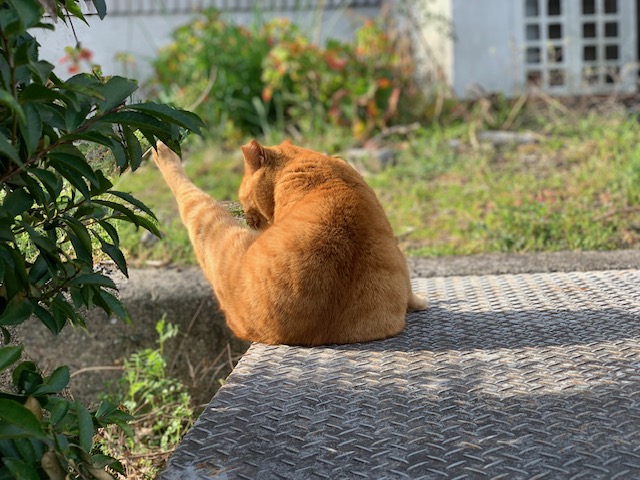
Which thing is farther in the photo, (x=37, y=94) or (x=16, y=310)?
(x=16, y=310)

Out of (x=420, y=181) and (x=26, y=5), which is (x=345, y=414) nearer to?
(x=26, y=5)

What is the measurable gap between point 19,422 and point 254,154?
166 cm

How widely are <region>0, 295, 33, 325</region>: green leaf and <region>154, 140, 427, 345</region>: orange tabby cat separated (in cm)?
96

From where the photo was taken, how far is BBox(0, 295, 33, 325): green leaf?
161cm

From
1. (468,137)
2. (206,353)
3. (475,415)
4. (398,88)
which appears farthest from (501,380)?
(398,88)

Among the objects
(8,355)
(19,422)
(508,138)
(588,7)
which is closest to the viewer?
(19,422)

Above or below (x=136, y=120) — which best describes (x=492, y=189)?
below

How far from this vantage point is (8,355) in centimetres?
147

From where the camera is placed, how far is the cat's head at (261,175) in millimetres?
2904

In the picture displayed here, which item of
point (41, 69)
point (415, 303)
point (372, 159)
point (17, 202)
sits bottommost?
point (372, 159)

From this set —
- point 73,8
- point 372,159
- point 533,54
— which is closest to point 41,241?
point 73,8

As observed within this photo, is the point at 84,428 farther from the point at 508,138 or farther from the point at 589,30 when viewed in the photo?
the point at 589,30

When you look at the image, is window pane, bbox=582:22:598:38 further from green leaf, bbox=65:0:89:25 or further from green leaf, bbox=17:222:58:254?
green leaf, bbox=17:222:58:254

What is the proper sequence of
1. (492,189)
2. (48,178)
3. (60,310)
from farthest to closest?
(492,189) → (60,310) → (48,178)
